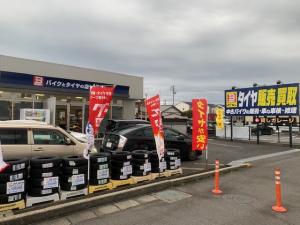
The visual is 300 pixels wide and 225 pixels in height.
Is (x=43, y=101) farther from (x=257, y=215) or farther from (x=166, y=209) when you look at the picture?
(x=257, y=215)

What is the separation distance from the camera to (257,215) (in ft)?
18.9

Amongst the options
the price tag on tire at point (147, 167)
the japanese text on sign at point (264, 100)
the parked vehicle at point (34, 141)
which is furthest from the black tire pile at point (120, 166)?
the japanese text on sign at point (264, 100)

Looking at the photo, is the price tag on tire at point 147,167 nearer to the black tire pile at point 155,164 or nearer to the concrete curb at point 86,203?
the black tire pile at point 155,164

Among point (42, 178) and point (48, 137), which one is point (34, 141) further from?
point (42, 178)

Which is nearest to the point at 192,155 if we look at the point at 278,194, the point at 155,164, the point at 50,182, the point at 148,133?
the point at 148,133

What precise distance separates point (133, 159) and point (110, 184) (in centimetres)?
109

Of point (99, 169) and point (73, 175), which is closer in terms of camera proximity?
point (73, 175)

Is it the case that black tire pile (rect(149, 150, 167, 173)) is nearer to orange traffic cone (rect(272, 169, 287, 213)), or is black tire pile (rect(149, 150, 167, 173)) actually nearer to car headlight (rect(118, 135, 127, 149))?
car headlight (rect(118, 135, 127, 149))

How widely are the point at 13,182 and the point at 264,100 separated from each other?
17.3 meters

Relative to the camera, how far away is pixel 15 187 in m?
5.59

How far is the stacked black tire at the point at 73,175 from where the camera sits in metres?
6.39

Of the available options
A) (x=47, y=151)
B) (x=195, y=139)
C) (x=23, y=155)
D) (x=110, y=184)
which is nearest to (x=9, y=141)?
(x=23, y=155)

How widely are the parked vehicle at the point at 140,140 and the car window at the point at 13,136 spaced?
3.62 meters

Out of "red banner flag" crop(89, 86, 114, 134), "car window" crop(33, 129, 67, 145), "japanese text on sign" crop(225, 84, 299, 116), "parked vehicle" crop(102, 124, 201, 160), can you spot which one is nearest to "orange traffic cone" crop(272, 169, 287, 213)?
"red banner flag" crop(89, 86, 114, 134)
